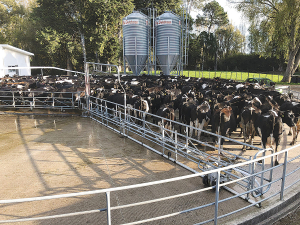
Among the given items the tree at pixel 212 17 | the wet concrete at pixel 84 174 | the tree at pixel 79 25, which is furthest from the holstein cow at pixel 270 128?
the tree at pixel 212 17

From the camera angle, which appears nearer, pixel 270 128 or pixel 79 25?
pixel 270 128

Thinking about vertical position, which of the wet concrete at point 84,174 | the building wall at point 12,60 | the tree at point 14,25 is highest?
the tree at point 14,25

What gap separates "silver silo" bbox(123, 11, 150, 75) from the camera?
1120 inches

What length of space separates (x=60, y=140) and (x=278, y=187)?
23.8ft

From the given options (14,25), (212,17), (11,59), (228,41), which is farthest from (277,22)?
(14,25)

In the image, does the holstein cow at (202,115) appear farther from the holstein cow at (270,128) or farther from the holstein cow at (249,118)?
the holstein cow at (270,128)

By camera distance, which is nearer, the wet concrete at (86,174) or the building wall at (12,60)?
the wet concrete at (86,174)

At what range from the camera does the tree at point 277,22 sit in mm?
26250

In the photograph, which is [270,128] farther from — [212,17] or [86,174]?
[212,17]

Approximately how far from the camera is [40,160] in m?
7.32

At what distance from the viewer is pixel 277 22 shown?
2700 cm

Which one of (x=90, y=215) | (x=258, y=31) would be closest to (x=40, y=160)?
(x=90, y=215)

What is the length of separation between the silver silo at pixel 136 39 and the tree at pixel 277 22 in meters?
12.9

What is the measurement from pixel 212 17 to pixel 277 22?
136 ft
